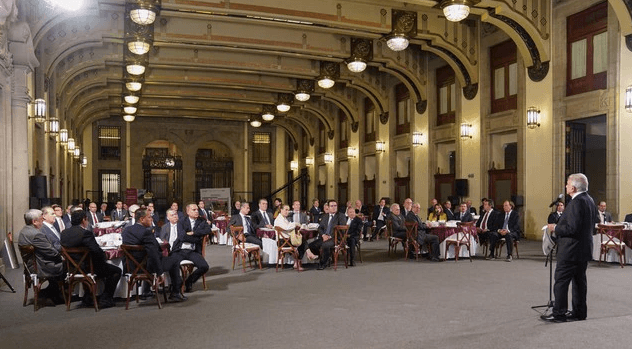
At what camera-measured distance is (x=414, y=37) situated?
14578 mm

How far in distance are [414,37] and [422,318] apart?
34.1ft

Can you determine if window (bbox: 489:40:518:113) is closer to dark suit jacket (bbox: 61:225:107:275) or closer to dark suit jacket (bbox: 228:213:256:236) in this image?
dark suit jacket (bbox: 228:213:256:236)

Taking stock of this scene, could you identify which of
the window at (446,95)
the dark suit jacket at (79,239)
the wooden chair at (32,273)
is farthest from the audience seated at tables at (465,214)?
the wooden chair at (32,273)

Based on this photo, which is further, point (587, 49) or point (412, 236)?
point (587, 49)

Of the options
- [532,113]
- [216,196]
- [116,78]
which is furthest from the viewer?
[216,196]

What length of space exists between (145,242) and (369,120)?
1756 centimetres

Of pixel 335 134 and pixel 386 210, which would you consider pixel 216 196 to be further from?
pixel 386 210

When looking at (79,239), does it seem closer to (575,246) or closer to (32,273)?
(32,273)

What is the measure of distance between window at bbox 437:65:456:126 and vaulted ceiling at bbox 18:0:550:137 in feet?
1.87

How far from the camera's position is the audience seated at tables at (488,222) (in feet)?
36.1

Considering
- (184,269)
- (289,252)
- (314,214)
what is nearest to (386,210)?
(314,214)

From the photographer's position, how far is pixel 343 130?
25641 millimetres

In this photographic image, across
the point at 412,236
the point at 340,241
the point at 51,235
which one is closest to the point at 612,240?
the point at 412,236

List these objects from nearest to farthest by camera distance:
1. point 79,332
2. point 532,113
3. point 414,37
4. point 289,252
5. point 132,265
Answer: point 79,332 < point 132,265 < point 289,252 < point 532,113 < point 414,37
